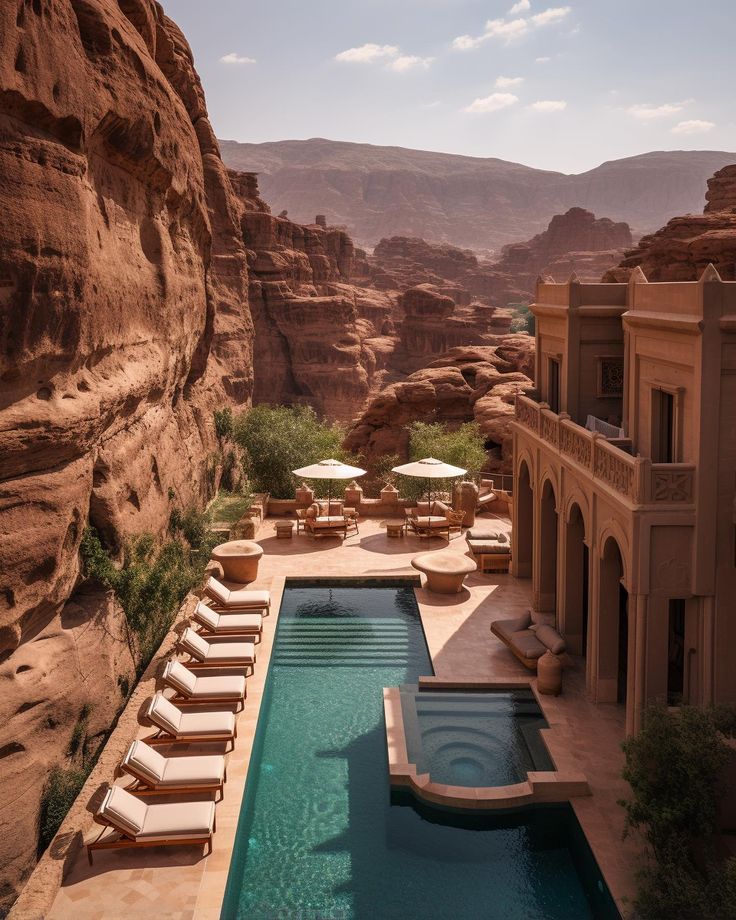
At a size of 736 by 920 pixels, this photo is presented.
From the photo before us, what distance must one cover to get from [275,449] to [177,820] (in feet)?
63.1

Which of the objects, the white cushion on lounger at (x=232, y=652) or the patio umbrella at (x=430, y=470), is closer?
the white cushion on lounger at (x=232, y=652)

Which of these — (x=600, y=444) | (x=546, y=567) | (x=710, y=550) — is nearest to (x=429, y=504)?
(x=546, y=567)

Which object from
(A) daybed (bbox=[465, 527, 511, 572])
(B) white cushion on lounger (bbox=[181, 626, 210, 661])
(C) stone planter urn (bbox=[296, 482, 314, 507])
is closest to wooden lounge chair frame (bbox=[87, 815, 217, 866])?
(B) white cushion on lounger (bbox=[181, 626, 210, 661])

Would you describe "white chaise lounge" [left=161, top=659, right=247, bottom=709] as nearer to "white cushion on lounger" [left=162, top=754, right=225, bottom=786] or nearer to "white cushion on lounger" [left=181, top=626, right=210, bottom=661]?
"white cushion on lounger" [left=181, top=626, right=210, bottom=661]

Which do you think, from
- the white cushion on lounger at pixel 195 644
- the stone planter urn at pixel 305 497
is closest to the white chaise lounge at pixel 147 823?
the white cushion on lounger at pixel 195 644

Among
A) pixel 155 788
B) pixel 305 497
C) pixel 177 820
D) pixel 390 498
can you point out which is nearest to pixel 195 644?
pixel 155 788

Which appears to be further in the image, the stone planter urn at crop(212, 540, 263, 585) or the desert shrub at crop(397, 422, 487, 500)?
the desert shrub at crop(397, 422, 487, 500)

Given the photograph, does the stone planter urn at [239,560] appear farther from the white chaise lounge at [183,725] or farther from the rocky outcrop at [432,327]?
the rocky outcrop at [432,327]

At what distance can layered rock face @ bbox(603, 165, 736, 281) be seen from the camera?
4103 centimetres

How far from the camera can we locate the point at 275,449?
29.1 meters

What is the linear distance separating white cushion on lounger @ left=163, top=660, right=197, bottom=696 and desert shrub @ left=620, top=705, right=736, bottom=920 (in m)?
6.98

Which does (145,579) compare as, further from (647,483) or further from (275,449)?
(275,449)

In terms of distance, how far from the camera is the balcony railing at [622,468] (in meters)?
11.6

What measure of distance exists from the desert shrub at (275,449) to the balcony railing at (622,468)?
1393 cm
